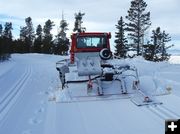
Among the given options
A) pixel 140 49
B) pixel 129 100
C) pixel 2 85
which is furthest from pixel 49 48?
pixel 129 100

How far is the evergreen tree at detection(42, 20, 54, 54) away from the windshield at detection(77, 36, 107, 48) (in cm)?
7381

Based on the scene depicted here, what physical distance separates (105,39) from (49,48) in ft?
245

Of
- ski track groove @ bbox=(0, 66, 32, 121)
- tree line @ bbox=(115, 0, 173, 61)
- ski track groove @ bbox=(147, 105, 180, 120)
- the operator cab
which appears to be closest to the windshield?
the operator cab

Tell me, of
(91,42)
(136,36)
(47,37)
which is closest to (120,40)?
(136,36)

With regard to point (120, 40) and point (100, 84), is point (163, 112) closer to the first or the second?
point (100, 84)

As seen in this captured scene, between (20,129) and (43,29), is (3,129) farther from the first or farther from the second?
(43,29)

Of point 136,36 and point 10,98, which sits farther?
point 136,36

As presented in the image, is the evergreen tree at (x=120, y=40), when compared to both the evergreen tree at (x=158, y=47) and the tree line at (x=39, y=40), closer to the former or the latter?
the evergreen tree at (x=158, y=47)

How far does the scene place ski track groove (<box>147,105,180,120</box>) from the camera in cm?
877

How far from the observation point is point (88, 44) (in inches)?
628

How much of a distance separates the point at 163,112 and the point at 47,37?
91206 millimetres

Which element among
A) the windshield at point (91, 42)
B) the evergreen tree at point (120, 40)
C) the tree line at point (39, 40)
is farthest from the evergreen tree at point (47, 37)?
the windshield at point (91, 42)

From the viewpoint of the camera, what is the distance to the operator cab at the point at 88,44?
15.8 meters

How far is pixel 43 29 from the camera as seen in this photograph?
109688 mm
